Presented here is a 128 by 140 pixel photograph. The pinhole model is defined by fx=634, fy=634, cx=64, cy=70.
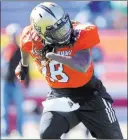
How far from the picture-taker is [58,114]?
4215mm

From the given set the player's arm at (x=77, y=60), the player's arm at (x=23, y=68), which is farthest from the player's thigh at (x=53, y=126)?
the player's arm at (x=77, y=60)

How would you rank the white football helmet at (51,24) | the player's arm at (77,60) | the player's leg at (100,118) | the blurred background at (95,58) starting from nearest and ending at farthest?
the player's arm at (77,60)
the white football helmet at (51,24)
the player's leg at (100,118)
the blurred background at (95,58)

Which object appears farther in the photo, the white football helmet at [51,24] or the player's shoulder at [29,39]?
the player's shoulder at [29,39]

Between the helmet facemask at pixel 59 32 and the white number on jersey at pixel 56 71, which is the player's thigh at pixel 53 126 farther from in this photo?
the helmet facemask at pixel 59 32

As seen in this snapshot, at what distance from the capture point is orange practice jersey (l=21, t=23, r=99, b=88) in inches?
159

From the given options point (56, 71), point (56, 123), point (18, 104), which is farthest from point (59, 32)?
point (18, 104)

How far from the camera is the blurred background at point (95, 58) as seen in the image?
7.41m

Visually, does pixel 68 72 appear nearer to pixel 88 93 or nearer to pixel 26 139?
pixel 88 93

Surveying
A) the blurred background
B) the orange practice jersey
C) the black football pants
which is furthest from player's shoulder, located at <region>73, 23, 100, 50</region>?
the blurred background

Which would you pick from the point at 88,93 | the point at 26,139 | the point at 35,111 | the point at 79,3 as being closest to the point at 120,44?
the point at 79,3

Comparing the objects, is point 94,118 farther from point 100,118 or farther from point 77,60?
point 77,60

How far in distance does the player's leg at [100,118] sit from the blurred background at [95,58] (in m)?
3.06

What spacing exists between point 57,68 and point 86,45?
28cm

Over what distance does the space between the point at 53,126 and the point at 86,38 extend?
24.4 inches
